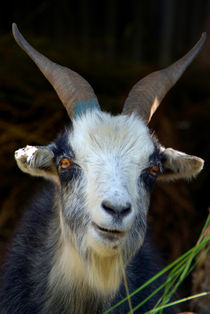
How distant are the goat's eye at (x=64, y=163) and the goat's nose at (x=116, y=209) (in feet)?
2.32

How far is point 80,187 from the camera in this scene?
14.5 ft

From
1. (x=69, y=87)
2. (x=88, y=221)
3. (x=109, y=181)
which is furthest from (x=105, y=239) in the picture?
(x=69, y=87)

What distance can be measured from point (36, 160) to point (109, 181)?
79 cm

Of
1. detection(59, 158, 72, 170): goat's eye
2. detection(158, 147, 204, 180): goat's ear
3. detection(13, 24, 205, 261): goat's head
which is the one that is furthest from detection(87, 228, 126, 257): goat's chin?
detection(158, 147, 204, 180): goat's ear

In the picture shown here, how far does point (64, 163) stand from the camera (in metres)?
4.58

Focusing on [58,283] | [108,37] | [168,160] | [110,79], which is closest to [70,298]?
[58,283]

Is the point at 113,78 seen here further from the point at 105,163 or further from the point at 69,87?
the point at 105,163

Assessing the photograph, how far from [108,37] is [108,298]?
5921mm

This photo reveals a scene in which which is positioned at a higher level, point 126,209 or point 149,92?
point 149,92

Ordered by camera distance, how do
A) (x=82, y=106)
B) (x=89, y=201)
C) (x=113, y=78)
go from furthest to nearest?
(x=113, y=78) → (x=82, y=106) → (x=89, y=201)

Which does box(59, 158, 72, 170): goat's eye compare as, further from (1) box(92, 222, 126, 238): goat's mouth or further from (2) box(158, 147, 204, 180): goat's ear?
(2) box(158, 147, 204, 180): goat's ear

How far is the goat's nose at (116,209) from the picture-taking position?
3.86 metres

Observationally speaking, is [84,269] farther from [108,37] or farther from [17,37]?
[108,37]

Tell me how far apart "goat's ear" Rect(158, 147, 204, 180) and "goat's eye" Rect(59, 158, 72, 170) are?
85 centimetres
